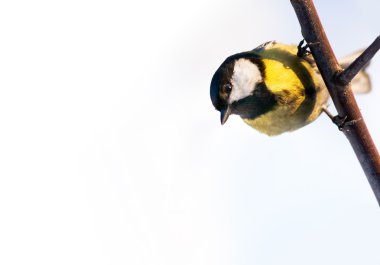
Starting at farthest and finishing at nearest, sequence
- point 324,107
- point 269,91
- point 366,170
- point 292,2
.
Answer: point 324,107 → point 269,91 → point 366,170 → point 292,2

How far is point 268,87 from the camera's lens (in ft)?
10.0

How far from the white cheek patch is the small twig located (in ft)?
3.34

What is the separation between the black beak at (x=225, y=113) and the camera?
3.07 m

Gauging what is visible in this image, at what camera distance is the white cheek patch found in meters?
3.11

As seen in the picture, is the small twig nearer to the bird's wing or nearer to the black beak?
the black beak

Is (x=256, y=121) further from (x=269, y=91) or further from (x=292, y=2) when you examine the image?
(x=292, y=2)

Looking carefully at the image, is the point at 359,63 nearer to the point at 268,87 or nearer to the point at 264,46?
the point at 268,87

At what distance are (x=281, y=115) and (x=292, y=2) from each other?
45.9 inches

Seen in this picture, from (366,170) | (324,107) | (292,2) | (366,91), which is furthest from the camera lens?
(366,91)

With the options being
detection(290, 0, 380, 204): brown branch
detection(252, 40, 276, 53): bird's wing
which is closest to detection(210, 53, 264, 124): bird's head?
detection(252, 40, 276, 53): bird's wing

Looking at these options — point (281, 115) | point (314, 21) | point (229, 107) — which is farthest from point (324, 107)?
point (314, 21)

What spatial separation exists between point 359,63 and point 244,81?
1.22m

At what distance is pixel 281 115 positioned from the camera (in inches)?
123

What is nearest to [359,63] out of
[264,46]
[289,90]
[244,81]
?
[289,90]
